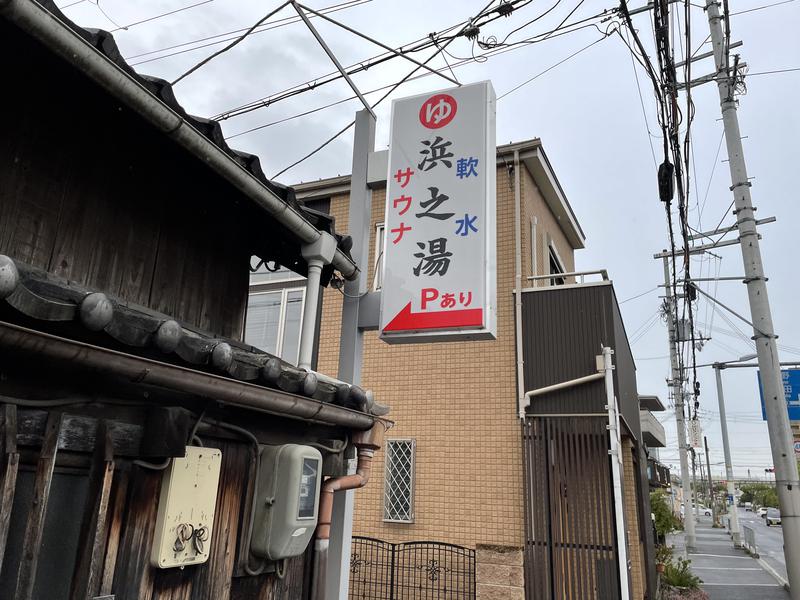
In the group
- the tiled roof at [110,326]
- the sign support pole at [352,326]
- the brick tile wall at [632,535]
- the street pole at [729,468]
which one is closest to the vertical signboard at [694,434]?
the street pole at [729,468]

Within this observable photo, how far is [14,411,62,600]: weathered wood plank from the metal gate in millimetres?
8108

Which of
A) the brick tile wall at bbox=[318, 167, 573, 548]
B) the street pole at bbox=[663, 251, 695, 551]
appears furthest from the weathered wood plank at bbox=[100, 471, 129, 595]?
the street pole at bbox=[663, 251, 695, 551]

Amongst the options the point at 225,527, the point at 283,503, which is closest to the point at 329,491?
the point at 283,503

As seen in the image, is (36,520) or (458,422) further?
(458,422)

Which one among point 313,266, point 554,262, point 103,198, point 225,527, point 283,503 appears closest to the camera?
point 225,527

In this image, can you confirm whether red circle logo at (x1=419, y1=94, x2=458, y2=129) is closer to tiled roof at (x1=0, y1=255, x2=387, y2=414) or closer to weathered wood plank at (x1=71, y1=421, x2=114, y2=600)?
tiled roof at (x1=0, y1=255, x2=387, y2=414)

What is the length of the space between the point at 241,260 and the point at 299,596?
3509 mm

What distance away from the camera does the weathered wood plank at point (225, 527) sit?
398 centimetres

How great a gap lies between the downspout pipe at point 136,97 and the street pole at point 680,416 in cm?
2678

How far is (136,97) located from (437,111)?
13.0 ft

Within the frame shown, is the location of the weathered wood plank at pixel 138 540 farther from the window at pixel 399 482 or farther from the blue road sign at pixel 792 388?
the blue road sign at pixel 792 388

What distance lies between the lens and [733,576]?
20641 millimetres

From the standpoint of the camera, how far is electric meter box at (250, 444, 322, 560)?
14.0 ft

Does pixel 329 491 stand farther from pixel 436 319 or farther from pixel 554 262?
pixel 554 262
